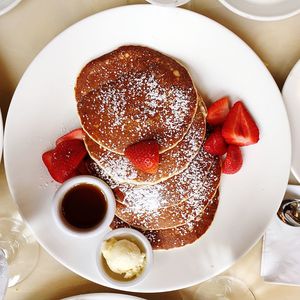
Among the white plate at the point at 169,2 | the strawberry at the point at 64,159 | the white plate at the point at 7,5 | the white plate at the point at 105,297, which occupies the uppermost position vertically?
the white plate at the point at 7,5

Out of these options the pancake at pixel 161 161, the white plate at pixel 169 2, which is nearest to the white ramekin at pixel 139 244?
the pancake at pixel 161 161

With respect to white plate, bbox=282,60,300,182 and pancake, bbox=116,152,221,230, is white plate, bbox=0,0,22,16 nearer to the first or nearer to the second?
pancake, bbox=116,152,221,230

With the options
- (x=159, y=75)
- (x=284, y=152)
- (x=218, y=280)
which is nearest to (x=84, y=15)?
(x=159, y=75)

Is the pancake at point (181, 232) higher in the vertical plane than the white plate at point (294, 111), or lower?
lower

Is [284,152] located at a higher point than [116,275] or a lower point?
higher

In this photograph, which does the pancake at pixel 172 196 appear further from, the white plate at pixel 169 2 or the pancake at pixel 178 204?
the white plate at pixel 169 2

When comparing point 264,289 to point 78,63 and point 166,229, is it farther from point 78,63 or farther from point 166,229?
point 78,63
